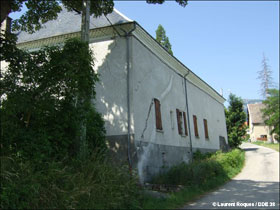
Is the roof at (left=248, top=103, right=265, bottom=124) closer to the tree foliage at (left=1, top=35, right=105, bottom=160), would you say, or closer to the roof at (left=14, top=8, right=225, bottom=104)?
the roof at (left=14, top=8, right=225, bottom=104)

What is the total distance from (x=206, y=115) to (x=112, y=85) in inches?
486

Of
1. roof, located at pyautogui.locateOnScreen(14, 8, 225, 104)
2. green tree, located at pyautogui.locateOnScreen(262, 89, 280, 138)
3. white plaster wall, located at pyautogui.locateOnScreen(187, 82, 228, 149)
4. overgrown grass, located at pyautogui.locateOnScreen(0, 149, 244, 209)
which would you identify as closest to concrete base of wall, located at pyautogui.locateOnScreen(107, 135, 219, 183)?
overgrown grass, located at pyautogui.locateOnScreen(0, 149, 244, 209)

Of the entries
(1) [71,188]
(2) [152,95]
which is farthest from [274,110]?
(1) [71,188]

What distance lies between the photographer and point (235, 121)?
32250 mm

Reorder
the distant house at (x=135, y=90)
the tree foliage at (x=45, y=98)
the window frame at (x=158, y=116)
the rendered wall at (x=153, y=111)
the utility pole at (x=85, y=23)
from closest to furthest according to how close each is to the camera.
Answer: the tree foliage at (x=45, y=98) → the utility pole at (x=85, y=23) → the distant house at (x=135, y=90) → the rendered wall at (x=153, y=111) → the window frame at (x=158, y=116)

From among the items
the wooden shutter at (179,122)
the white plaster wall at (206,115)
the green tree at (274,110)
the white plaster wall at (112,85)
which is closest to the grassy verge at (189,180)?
the wooden shutter at (179,122)

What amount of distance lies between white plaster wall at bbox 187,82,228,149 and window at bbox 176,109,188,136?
1.24 meters

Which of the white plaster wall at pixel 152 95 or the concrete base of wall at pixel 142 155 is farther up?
the white plaster wall at pixel 152 95

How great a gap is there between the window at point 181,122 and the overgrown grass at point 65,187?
828 centimetres

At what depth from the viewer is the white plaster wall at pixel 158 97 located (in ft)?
39.0

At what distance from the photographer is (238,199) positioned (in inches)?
374

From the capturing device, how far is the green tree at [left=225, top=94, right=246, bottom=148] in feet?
102

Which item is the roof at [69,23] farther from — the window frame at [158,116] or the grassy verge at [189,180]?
the grassy verge at [189,180]

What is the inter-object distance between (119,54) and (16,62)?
4812 mm
